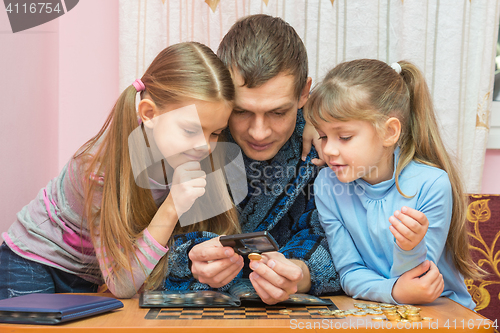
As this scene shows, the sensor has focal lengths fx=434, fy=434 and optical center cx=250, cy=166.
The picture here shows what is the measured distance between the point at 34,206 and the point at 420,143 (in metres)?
1.03

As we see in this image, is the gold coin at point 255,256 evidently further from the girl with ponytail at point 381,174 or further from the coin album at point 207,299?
the girl with ponytail at point 381,174

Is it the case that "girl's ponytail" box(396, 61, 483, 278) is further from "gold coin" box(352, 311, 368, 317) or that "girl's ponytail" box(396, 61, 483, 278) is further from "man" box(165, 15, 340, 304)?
"gold coin" box(352, 311, 368, 317)

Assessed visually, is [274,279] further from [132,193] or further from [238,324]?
[132,193]

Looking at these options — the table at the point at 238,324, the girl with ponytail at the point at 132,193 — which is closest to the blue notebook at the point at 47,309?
the table at the point at 238,324

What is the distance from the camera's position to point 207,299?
2.88 feet

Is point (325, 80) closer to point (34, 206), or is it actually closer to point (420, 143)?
point (420, 143)

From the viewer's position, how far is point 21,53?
1420mm

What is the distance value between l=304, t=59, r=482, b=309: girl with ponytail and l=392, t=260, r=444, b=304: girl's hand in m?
0.07

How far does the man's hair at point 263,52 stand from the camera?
3.43 feet

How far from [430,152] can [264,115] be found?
42 cm

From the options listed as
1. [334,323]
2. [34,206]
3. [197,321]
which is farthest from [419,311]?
[34,206]

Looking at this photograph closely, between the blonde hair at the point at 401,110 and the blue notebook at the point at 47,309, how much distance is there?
2.15ft

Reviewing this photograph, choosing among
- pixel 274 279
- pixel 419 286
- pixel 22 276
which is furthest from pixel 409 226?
pixel 22 276

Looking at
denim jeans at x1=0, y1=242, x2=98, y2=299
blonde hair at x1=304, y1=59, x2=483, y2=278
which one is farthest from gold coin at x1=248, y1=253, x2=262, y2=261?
denim jeans at x1=0, y1=242, x2=98, y2=299
